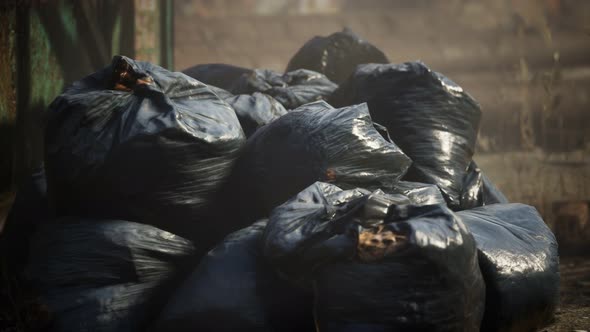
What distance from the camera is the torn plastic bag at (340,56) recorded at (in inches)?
134

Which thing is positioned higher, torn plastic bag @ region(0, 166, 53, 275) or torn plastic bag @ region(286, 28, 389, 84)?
torn plastic bag @ region(286, 28, 389, 84)

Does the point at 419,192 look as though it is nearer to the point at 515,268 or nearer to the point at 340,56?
the point at 515,268

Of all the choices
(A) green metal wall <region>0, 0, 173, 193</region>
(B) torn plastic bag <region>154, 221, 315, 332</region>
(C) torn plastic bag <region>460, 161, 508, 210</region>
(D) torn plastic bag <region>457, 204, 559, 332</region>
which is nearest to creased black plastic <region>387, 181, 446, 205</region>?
(D) torn plastic bag <region>457, 204, 559, 332</region>

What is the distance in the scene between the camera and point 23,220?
7.94 feet

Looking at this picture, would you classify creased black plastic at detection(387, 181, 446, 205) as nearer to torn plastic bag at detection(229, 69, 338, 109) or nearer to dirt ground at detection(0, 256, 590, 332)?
dirt ground at detection(0, 256, 590, 332)

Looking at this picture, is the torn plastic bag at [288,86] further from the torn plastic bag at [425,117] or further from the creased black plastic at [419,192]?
the creased black plastic at [419,192]

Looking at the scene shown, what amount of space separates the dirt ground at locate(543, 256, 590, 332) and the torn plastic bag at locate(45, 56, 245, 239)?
1328 mm

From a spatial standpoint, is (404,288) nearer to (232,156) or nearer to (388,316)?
(388,316)

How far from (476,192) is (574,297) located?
2.49ft

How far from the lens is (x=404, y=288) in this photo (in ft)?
5.57

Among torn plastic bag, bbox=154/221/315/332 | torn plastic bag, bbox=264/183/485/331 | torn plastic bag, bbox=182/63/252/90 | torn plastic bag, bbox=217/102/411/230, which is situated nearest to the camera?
torn plastic bag, bbox=264/183/485/331

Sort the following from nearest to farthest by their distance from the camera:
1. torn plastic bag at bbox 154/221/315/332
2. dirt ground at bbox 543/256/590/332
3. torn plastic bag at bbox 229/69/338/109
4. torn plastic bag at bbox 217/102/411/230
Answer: torn plastic bag at bbox 154/221/315/332 < torn plastic bag at bbox 217/102/411/230 < dirt ground at bbox 543/256/590/332 < torn plastic bag at bbox 229/69/338/109

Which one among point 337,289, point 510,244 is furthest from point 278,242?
point 510,244

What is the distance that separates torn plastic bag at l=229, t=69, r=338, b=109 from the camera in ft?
9.29
